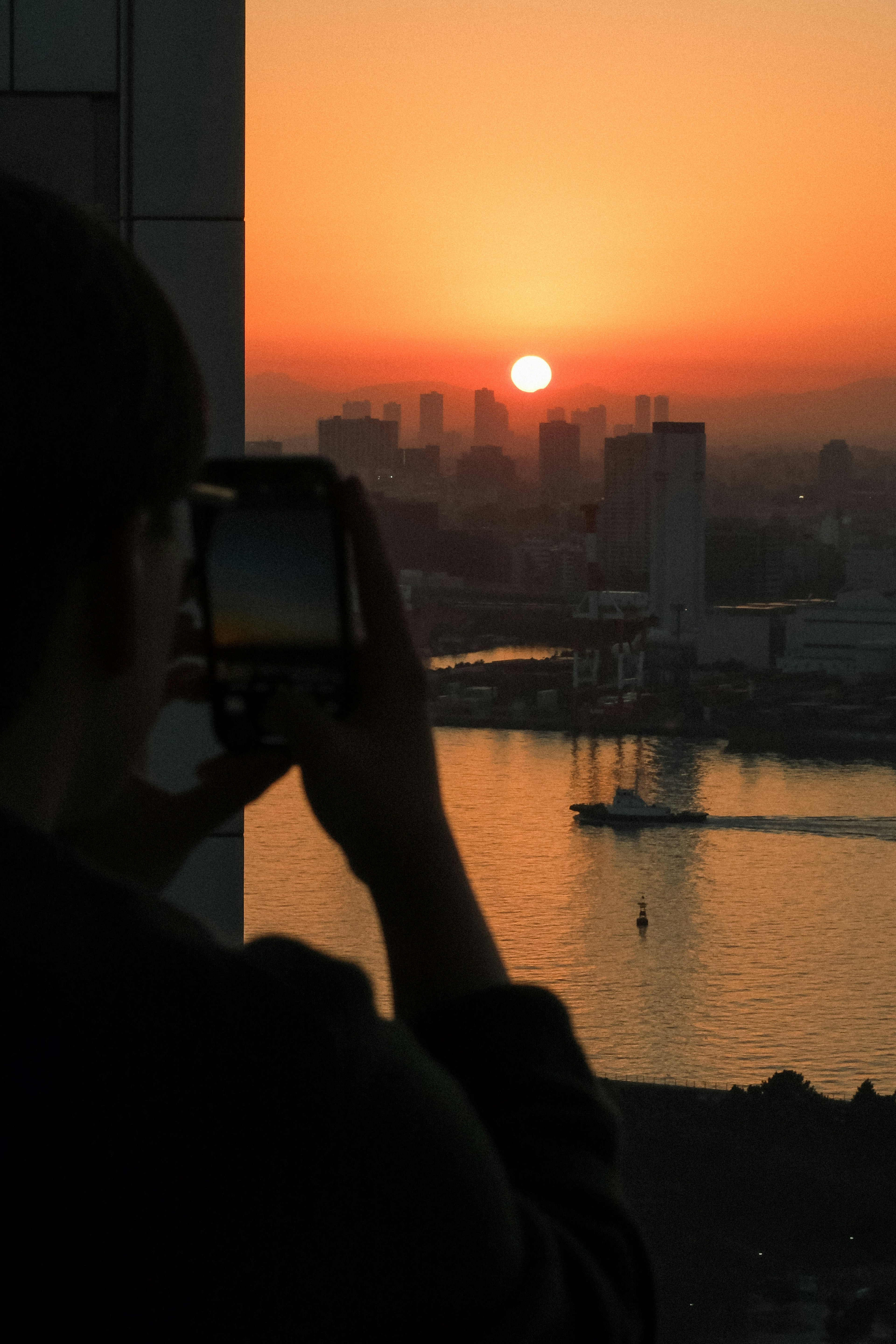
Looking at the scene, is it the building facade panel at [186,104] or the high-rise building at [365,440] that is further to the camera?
the high-rise building at [365,440]

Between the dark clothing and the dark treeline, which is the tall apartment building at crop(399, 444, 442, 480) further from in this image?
the dark treeline

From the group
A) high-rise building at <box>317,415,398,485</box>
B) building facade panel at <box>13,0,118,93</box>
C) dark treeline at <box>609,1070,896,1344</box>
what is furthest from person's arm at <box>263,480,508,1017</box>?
dark treeline at <box>609,1070,896,1344</box>

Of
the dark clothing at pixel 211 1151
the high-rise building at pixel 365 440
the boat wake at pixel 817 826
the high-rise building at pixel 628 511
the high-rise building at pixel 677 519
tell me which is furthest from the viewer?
the boat wake at pixel 817 826

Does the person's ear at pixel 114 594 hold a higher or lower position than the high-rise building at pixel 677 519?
lower

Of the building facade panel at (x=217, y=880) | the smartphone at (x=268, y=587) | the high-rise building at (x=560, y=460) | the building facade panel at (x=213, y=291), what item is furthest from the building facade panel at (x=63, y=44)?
the high-rise building at (x=560, y=460)

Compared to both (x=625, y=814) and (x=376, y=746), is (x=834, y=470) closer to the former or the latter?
(x=625, y=814)

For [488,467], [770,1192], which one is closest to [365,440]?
[488,467]

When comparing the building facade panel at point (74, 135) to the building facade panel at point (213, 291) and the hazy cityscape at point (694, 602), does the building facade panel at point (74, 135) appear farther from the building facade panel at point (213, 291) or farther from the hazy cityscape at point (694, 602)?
the hazy cityscape at point (694, 602)

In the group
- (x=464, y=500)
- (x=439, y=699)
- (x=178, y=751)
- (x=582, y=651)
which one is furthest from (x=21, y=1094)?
(x=582, y=651)
